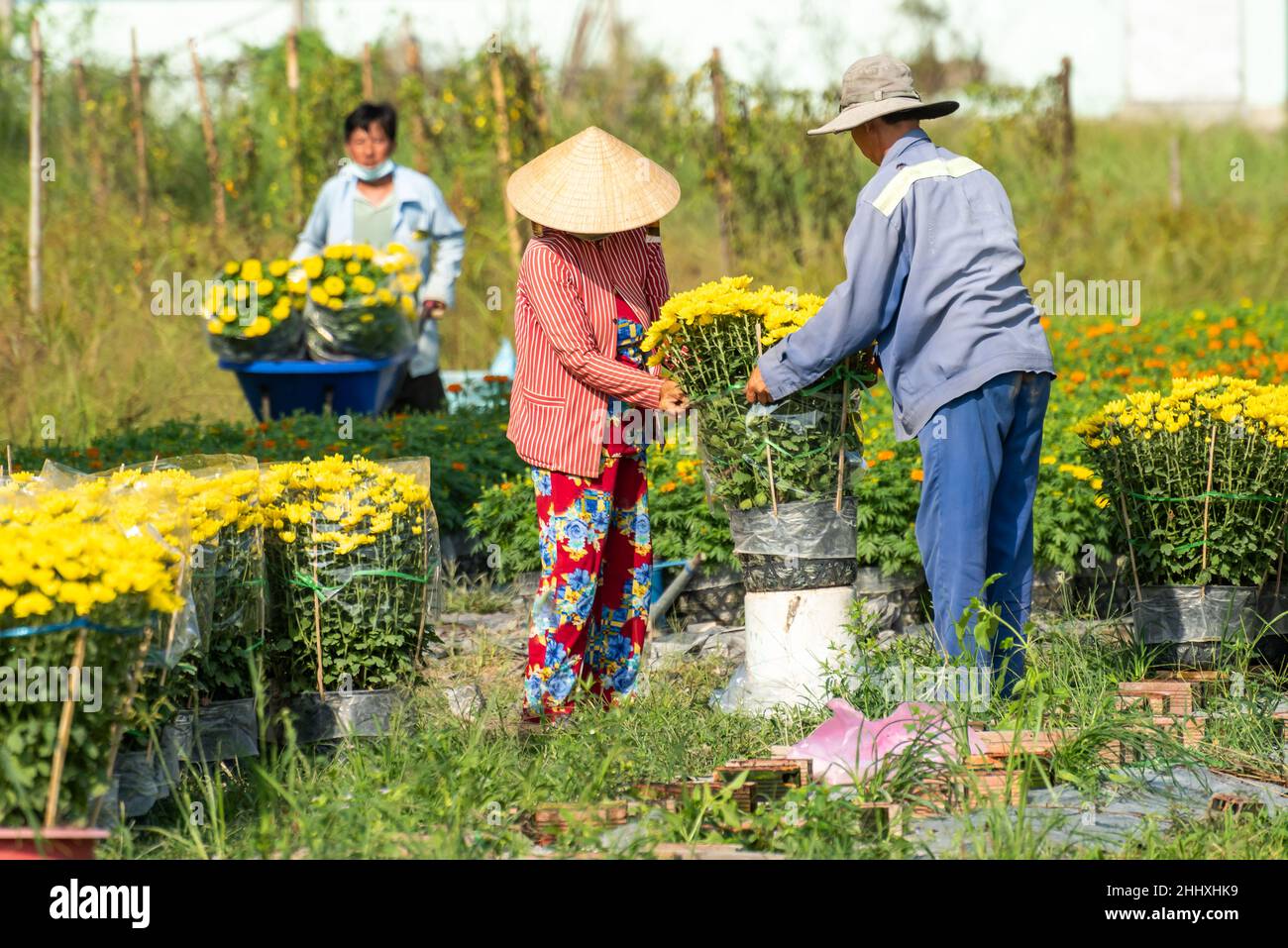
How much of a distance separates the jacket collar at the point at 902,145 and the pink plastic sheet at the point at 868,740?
5.06 feet

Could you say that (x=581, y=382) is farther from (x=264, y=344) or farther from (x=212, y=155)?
(x=212, y=155)

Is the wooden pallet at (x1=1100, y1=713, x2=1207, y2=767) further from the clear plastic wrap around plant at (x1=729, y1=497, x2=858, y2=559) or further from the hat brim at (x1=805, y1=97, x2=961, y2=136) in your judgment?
the hat brim at (x1=805, y1=97, x2=961, y2=136)

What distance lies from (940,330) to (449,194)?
30.9 ft

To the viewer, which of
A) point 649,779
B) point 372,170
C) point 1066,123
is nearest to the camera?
point 649,779

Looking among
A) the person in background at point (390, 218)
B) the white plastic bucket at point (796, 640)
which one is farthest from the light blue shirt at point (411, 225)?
the white plastic bucket at point (796, 640)

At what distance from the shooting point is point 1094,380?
814 cm

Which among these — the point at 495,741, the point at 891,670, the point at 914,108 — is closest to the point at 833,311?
the point at 914,108

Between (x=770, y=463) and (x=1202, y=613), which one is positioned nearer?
(x=770, y=463)

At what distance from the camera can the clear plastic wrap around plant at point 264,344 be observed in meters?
7.94

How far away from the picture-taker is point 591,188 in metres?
4.65

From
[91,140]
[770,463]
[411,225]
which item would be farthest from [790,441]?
[91,140]

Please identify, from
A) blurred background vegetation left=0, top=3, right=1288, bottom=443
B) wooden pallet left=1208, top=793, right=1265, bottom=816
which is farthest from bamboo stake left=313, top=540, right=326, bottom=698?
blurred background vegetation left=0, top=3, right=1288, bottom=443
